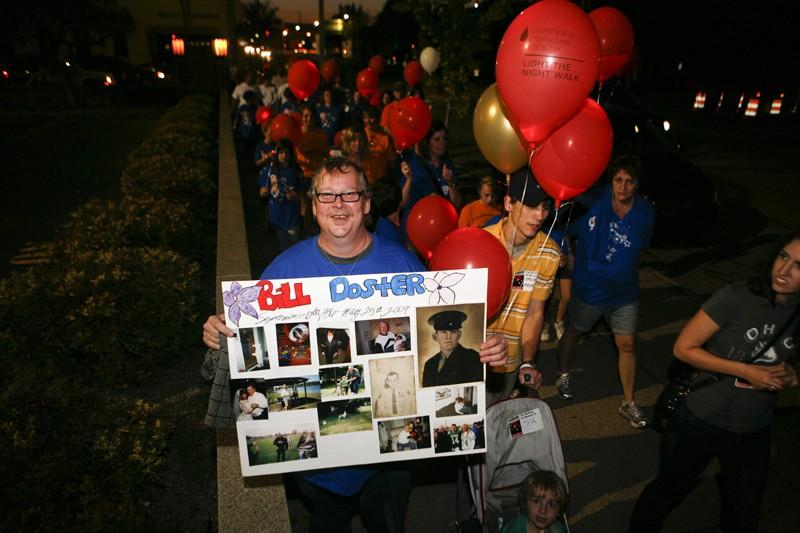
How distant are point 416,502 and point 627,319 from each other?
1.93 m

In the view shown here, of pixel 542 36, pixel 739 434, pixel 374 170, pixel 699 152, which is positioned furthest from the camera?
pixel 699 152

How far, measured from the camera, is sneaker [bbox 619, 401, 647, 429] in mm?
3852

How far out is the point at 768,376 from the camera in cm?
230

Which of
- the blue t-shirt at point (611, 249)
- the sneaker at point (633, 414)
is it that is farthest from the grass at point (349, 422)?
the sneaker at point (633, 414)

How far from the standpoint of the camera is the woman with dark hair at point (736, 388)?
232cm

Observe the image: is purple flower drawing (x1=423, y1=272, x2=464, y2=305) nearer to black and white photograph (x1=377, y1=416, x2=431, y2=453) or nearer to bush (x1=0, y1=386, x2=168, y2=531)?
black and white photograph (x1=377, y1=416, x2=431, y2=453)

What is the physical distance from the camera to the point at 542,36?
295 cm

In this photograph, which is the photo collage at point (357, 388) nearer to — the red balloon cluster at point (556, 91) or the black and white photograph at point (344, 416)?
the black and white photograph at point (344, 416)

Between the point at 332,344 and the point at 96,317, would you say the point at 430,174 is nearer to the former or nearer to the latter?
the point at 96,317

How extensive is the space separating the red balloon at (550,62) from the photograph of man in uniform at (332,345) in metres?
1.91

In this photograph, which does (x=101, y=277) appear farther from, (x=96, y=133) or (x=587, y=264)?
(x=96, y=133)

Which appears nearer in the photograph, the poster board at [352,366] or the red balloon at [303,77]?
the poster board at [352,366]

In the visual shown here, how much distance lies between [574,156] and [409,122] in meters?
3.50

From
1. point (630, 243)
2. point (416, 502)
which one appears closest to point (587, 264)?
point (630, 243)
